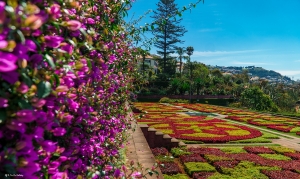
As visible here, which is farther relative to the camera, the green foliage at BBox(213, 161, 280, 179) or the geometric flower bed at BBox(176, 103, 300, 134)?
the geometric flower bed at BBox(176, 103, 300, 134)

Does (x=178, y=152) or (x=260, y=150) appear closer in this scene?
(x=178, y=152)

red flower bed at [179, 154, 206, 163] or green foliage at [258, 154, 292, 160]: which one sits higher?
red flower bed at [179, 154, 206, 163]

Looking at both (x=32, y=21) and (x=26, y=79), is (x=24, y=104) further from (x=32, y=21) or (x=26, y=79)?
(x=32, y=21)

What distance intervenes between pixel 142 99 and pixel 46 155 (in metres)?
42.0

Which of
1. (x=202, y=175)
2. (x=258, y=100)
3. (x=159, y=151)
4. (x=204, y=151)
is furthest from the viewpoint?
(x=258, y=100)

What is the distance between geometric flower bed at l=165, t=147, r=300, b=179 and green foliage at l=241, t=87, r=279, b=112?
1010 inches

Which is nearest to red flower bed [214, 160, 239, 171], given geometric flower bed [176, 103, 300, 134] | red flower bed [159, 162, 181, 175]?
red flower bed [159, 162, 181, 175]

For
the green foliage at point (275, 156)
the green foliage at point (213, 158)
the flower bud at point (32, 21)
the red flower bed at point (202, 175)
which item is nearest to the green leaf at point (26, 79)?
the flower bud at point (32, 21)

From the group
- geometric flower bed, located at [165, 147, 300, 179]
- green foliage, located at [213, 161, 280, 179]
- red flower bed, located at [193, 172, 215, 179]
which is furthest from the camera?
geometric flower bed, located at [165, 147, 300, 179]

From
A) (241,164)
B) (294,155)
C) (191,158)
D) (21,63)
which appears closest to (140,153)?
(191,158)

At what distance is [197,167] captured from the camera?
7840 mm

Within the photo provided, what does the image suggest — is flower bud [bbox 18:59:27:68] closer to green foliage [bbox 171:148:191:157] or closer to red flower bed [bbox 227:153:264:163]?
A: green foliage [bbox 171:148:191:157]

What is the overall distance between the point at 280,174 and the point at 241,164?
3.61 ft

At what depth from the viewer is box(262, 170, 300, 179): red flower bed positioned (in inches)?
287
